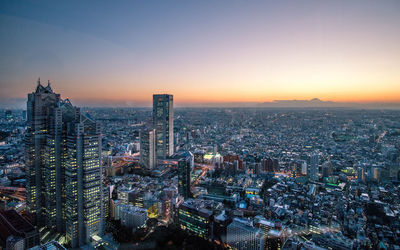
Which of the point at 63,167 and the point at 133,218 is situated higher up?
the point at 63,167

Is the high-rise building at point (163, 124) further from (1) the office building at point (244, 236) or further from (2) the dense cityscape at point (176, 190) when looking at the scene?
(1) the office building at point (244, 236)

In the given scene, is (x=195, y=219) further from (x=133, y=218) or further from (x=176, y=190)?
(x=176, y=190)

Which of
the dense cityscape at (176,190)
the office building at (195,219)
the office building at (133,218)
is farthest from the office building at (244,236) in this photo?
the office building at (133,218)

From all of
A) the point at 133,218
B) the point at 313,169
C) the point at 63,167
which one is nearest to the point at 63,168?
the point at 63,167

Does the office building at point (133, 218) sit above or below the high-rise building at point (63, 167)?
A: below

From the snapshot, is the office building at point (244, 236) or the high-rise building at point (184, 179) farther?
the high-rise building at point (184, 179)

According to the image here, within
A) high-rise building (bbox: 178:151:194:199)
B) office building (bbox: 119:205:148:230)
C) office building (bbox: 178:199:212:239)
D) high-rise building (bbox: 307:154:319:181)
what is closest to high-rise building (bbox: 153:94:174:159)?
high-rise building (bbox: 178:151:194:199)

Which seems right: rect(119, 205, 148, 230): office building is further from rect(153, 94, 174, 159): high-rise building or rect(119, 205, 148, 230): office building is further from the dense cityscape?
rect(153, 94, 174, 159): high-rise building
